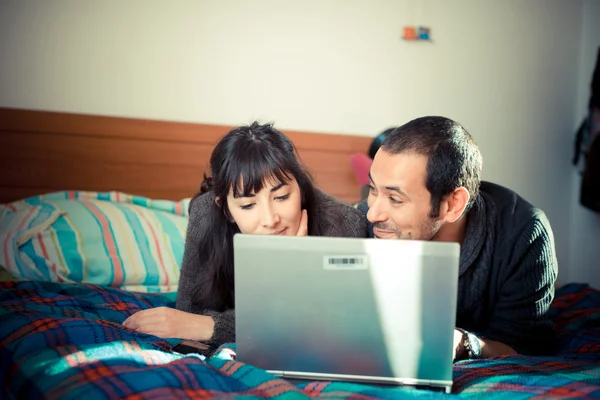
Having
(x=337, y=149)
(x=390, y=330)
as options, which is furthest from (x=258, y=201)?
(x=337, y=149)

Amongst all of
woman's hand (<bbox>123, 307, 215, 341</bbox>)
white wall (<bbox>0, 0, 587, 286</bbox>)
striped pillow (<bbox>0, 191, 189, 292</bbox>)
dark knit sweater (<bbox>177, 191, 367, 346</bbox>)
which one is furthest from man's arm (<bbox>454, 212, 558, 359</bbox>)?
white wall (<bbox>0, 0, 587, 286</bbox>)

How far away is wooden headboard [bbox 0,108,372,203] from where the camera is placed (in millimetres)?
2256

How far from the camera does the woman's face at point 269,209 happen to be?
1.45 m

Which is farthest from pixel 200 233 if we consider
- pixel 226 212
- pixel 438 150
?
pixel 438 150

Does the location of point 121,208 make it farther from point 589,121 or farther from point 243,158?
point 589,121

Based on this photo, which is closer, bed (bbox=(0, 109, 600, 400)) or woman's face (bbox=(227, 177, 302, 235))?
bed (bbox=(0, 109, 600, 400))

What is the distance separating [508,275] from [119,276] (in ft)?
3.91

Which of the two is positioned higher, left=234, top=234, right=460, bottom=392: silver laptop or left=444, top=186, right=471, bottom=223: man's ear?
left=444, top=186, right=471, bottom=223: man's ear

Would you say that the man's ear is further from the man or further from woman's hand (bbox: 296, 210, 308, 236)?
woman's hand (bbox: 296, 210, 308, 236)

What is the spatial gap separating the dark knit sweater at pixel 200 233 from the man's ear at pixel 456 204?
26 cm

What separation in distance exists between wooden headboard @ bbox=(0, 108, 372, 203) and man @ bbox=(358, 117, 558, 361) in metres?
0.76

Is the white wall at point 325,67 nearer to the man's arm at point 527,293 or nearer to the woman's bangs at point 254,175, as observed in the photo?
the woman's bangs at point 254,175

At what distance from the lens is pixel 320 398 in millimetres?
1005

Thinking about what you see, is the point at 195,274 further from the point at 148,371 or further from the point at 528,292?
the point at 528,292
